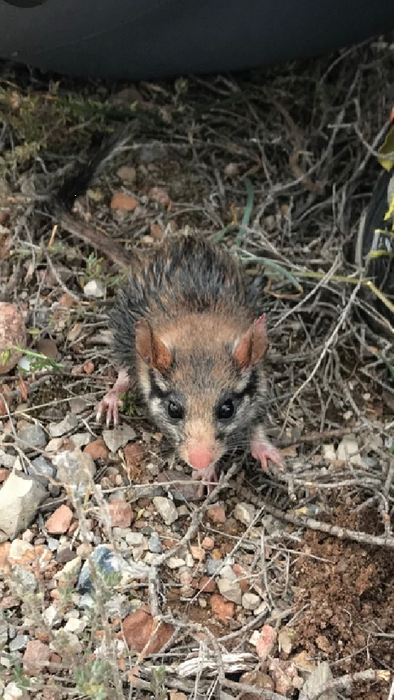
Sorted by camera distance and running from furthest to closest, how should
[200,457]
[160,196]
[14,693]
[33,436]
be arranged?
[160,196] → [33,436] → [200,457] → [14,693]

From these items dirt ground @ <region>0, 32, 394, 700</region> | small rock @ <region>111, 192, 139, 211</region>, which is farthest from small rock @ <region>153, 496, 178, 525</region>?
small rock @ <region>111, 192, 139, 211</region>

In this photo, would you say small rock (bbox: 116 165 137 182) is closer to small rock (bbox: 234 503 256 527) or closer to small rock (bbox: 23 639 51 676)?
small rock (bbox: 234 503 256 527)

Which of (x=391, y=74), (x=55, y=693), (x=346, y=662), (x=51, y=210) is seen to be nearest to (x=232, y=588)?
(x=346, y=662)

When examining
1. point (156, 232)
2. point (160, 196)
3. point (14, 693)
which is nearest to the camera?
point (14, 693)

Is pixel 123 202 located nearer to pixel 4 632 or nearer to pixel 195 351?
pixel 195 351

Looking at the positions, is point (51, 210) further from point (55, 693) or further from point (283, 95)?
point (55, 693)

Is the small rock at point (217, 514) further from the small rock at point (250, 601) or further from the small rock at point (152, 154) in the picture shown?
the small rock at point (152, 154)

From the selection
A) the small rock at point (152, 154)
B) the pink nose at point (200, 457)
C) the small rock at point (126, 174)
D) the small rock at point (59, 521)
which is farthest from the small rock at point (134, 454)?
the small rock at point (152, 154)

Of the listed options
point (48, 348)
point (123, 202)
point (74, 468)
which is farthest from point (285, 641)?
point (123, 202)
